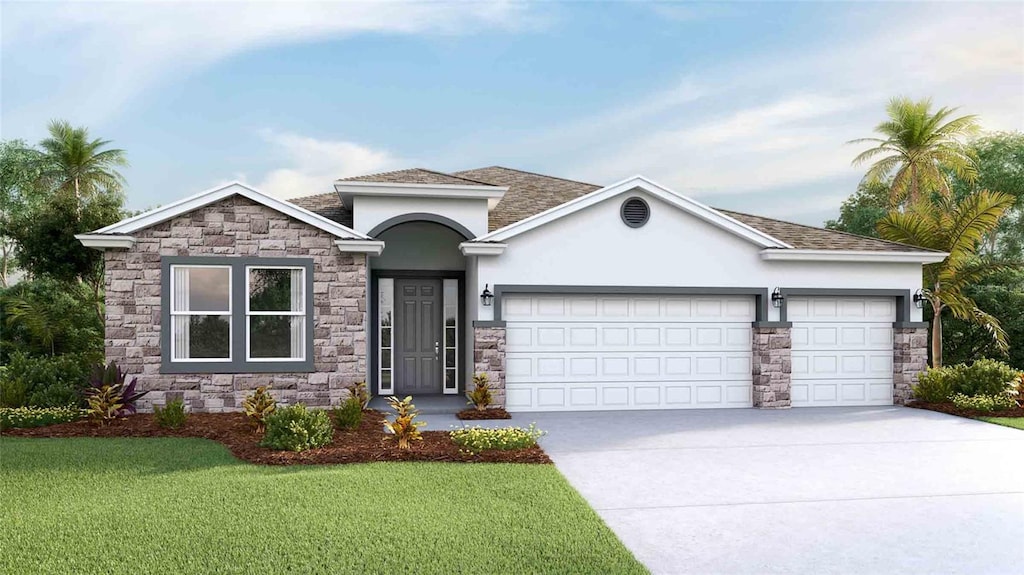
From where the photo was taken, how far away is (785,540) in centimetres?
Answer: 572

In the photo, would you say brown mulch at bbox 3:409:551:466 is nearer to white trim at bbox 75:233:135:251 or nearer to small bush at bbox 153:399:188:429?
small bush at bbox 153:399:188:429

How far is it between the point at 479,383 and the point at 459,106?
32.6 feet

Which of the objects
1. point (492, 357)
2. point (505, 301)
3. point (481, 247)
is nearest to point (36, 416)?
point (492, 357)

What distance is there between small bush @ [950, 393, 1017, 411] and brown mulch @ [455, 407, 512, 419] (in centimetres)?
846

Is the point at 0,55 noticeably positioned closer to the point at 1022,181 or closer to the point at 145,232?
the point at 145,232

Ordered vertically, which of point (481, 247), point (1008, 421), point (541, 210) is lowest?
point (1008, 421)

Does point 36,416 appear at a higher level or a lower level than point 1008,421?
higher

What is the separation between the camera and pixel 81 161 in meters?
27.7

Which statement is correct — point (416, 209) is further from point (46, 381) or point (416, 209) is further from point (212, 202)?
point (46, 381)

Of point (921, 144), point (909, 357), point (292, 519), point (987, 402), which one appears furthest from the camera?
point (921, 144)

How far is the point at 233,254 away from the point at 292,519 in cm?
728

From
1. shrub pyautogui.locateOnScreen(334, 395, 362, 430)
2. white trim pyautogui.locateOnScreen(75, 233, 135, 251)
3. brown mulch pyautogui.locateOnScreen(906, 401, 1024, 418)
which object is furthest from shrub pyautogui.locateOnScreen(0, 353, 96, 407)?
brown mulch pyautogui.locateOnScreen(906, 401, 1024, 418)

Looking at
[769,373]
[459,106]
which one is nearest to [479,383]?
[769,373]

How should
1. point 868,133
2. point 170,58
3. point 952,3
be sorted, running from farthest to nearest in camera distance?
point 868,133
point 170,58
point 952,3
